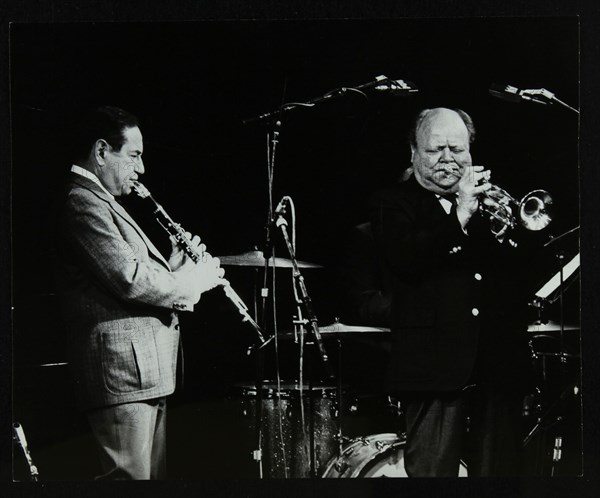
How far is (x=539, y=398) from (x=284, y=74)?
1.49 m

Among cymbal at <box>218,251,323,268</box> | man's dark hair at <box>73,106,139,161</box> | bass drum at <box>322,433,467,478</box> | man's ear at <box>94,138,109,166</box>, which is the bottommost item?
bass drum at <box>322,433,467,478</box>

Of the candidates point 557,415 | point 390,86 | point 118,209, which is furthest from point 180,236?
point 557,415

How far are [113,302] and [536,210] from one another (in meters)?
1.56

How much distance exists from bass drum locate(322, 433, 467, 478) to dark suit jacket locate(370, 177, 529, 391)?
A: 20cm

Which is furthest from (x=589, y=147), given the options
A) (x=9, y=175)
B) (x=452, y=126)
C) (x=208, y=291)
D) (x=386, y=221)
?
(x=9, y=175)

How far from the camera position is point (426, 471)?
2.51 metres

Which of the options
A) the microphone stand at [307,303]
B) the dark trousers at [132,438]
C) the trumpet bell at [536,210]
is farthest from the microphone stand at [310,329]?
the trumpet bell at [536,210]

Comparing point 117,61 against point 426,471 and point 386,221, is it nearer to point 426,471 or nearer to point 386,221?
point 386,221

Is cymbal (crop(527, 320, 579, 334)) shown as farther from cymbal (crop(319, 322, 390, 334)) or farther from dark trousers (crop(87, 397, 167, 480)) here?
dark trousers (crop(87, 397, 167, 480))

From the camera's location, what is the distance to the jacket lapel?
253cm

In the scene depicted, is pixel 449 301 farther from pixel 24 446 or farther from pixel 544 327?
pixel 24 446

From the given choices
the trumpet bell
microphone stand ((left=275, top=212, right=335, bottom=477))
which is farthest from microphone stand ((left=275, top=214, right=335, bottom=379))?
the trumpet bell

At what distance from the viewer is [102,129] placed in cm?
255

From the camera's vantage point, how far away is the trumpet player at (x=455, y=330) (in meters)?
2.50
